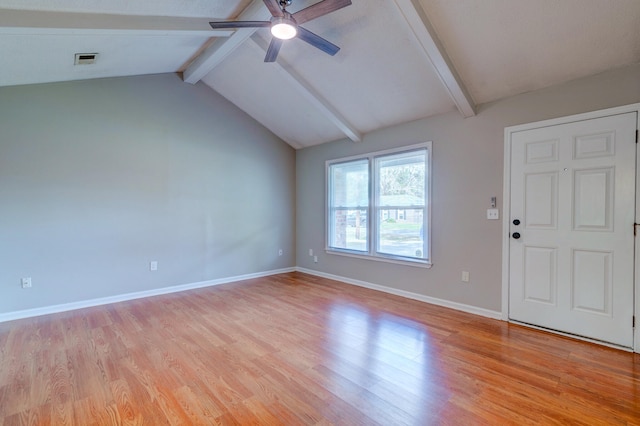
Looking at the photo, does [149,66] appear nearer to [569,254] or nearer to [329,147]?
[329,147]

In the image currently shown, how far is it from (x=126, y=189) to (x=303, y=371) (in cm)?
346

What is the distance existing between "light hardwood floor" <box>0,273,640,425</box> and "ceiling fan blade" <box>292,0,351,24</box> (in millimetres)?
2767

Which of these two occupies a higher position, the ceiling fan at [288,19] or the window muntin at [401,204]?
the ceiling fan at [288,19]

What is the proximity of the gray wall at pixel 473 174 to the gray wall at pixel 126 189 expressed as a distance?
2.44 metres

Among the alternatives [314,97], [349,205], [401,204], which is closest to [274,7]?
[314,97]

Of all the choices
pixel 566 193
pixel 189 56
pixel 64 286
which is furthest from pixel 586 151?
pixel 64 286

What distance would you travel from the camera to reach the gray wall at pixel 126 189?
3443mm

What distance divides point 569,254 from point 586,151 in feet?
3.23

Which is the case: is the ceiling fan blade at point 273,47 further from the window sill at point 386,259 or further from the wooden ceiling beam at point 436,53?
the window sill at point 386,259

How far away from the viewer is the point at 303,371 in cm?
227

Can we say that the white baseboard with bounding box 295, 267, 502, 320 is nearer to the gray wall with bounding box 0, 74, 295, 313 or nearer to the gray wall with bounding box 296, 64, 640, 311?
the gray wall with bounding box 296, 64, 640, 311

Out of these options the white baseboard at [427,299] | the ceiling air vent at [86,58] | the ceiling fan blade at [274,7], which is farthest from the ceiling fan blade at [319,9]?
the white baseboard at [427,299]

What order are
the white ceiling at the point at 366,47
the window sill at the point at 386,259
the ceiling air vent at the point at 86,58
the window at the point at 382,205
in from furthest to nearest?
1. the window at the point at 382,205
2. the window sill at the point at 386,259
3. the ceiling air vent at the point at 86,58
4. the white ceiling at the point at 366,47

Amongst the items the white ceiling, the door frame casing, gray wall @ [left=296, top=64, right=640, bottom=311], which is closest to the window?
gray wall @ [left=296, top=64, right=640, bottom=311]
